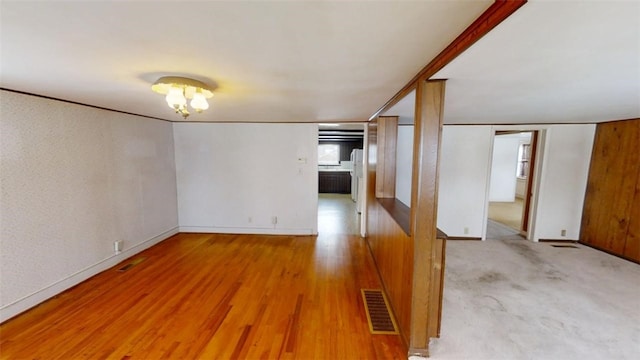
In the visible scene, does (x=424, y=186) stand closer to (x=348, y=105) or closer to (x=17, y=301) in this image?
(x=348, y=105)

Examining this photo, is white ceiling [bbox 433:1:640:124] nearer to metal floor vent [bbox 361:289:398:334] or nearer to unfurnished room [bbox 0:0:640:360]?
unfurnished room [bbox 0:0:640:360]

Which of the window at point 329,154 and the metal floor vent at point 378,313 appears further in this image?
the window at point 329,154

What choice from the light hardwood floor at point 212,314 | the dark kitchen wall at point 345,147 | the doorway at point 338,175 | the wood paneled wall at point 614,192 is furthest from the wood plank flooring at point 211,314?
the dark kitchen wall at point 345,147

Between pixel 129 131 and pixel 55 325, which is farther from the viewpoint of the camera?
pixel 129 131

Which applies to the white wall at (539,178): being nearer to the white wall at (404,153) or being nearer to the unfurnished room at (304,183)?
the unfurnished room at (304,183)

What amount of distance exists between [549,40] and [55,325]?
158 inches

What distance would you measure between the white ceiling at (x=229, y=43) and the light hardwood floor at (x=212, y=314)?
2.08 metres

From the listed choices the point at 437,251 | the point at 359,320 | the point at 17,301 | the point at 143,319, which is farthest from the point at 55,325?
the point at 437,251

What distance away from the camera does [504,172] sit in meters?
8.27

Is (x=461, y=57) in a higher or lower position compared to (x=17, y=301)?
higher

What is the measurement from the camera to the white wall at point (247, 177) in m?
4.57

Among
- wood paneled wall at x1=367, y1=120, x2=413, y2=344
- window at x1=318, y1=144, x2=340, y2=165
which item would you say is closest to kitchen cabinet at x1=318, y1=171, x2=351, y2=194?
window at x1=318, y1=144, x2=340, y2=165

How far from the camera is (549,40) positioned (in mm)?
1142

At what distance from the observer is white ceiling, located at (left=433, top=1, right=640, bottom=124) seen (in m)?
0.94
